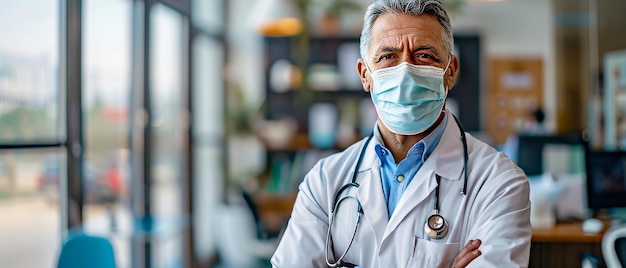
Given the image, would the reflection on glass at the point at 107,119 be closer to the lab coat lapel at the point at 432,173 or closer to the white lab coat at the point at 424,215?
the white lab coat at the point at 424,215

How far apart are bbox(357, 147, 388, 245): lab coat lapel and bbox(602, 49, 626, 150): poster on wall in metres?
5.52

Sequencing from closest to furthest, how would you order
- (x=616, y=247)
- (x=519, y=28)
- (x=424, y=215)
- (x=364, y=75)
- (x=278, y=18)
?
(x=424, y=215) → (x=364, y=75) → (x=616, y=247) → (x=278, y=18) → (x=519, y=28)

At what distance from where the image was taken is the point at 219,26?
6.80 metres

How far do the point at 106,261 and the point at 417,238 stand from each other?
4.11 feet

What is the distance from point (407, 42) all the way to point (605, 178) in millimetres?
2314

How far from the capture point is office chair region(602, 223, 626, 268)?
2836mm

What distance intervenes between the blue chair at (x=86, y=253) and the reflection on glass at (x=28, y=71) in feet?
2.08

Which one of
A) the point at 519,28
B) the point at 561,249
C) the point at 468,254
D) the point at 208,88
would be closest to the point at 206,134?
the point at 208,88

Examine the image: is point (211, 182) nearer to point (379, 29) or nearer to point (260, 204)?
point (260, 204)

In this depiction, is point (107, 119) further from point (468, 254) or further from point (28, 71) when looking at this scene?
point (468, 254)

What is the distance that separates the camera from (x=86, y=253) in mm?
2369

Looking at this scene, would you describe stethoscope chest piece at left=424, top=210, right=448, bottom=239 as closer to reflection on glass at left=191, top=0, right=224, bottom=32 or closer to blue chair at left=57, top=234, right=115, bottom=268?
blue chair at left=57, top=234, right=115, bottom=268

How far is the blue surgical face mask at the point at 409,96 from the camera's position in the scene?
167 cm

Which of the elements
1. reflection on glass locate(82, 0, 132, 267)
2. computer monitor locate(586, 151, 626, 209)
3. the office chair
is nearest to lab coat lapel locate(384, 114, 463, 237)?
the office chair
